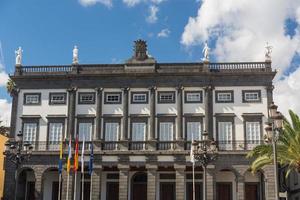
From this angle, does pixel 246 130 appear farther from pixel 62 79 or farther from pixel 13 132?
pixel 13 132

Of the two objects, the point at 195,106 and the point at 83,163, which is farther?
the point at 195,106

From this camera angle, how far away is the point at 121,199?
4206 centimetres

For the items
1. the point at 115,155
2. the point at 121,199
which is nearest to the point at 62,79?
the point at 115,155

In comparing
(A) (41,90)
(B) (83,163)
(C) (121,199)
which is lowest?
(C) (121,199)

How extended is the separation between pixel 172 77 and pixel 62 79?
31.7 feet

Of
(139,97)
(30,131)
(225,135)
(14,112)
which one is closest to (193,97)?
(225,135)

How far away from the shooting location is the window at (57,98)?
45719 mm

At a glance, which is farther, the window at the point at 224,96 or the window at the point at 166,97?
the window at the point at 166,97

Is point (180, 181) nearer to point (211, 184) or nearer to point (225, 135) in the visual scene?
point (211, 184)

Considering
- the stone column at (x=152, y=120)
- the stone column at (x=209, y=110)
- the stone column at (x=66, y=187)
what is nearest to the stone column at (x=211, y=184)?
the stone column at (x=209, y=110)

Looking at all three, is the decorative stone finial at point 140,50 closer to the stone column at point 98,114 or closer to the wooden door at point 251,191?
the stone column at point 98,114

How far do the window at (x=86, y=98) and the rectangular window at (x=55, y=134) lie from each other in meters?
2.67

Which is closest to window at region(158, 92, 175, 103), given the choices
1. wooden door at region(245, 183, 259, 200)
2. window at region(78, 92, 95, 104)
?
window at region(78, 92, 95, 104)

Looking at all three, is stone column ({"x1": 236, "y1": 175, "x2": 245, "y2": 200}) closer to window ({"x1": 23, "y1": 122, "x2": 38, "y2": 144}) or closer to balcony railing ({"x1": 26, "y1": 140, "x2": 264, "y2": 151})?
balcony railing ({"x1": 26, "y1": 140, "x2": 264, "y2": 151})
